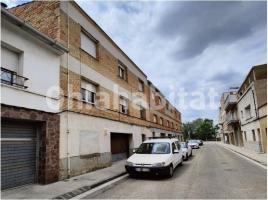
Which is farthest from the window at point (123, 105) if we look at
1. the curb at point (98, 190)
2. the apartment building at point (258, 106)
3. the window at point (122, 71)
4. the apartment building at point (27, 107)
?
the apartment building at point (258, 106)

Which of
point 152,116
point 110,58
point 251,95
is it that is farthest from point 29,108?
point 251,95

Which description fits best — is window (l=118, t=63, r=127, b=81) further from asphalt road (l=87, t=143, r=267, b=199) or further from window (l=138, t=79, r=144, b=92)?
asphalt road (l=87, t=143, r=267, b=199)

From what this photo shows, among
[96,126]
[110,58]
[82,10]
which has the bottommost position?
[96,126]

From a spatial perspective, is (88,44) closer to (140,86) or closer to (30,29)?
(30,29)

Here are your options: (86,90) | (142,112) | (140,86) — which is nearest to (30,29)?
(86,90)

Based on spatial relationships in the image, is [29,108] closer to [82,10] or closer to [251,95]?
[82,10]

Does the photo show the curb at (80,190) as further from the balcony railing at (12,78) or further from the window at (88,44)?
the window at (88,44)

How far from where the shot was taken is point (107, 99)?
14641mm

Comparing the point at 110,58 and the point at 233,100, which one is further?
the point at 233,100

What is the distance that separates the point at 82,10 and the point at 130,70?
313 inches

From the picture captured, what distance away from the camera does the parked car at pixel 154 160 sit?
372 inches

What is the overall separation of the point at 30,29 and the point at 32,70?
4.60 feet

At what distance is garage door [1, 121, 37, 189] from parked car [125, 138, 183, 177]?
377cm

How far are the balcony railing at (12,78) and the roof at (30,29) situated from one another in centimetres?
155
